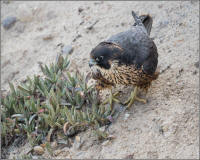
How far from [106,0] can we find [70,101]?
8.46ft

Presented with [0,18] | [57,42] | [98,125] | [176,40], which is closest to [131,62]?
[98,125]

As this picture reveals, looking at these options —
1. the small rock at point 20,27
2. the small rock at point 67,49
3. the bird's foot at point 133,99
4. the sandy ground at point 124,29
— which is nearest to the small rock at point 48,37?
the sandy ground at point 124,29

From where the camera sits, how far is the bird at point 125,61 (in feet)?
11.9

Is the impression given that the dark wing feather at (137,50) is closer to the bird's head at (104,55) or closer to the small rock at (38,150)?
the bird's head at (104,55)

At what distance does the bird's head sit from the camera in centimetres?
359

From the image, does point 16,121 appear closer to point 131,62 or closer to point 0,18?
point 131,62

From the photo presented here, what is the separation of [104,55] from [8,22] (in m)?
3.32

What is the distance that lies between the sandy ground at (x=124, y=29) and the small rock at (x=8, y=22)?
0.25 feet

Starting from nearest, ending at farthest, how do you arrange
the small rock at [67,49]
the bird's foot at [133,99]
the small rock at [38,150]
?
1. the small rock at [38,150]
2. the bird's foot at [133,99]
3. the small rock at [67,49]

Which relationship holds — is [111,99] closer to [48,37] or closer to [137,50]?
[137,50]

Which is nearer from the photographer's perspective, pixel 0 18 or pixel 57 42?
pixel 57 42

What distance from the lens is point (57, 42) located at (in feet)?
18.3

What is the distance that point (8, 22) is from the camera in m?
6.26

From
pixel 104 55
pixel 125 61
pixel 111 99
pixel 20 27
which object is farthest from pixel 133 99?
pixel 20 27
